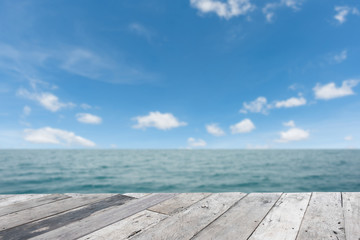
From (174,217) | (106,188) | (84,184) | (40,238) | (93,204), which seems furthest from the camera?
(84,184)

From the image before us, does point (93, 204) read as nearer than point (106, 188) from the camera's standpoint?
Yes

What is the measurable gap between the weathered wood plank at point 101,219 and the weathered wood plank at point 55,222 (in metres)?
0.11

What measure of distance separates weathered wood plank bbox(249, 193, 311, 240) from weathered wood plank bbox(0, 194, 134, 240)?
73.9 inches

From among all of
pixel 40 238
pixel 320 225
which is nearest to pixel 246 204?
pixel 320 225

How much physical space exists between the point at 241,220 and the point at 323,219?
886 millimetres

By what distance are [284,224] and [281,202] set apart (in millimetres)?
717

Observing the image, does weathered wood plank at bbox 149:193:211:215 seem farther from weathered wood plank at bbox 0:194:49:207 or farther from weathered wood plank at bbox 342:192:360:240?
weathered wood plank at bbox 0:194:49:207

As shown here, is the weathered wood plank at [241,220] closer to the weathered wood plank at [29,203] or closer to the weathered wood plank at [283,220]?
the weathered wood plank at [283,220]

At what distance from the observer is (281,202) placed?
2732 millimetres

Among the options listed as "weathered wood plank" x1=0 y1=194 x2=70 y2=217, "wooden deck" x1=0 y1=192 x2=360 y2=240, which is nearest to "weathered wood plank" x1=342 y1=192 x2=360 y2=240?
"wooden deck" x1=0 y1=192 x2=360 y2=240

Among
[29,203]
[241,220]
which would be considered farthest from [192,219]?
[29,203]

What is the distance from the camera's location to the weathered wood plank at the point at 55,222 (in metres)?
2.00

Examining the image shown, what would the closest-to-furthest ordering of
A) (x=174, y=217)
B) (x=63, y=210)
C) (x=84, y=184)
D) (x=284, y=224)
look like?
(x=284, y=224) < (x=174, y=217) < (x=63, y=210) < (x=84, y=184)

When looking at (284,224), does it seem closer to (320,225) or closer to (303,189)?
(320,225)
